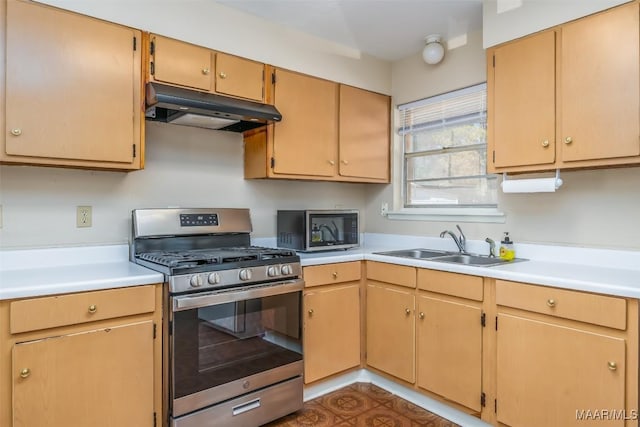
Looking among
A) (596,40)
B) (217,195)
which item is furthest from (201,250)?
(596,40)

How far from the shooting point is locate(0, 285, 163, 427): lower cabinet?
58.0 inches

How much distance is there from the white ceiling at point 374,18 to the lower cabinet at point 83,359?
182 centimetres

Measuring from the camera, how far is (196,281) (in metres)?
1.83

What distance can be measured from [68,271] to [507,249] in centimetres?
Answer: 239

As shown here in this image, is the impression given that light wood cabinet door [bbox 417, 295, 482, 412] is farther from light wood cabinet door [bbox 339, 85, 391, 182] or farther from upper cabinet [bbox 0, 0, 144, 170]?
upper cabinet [bbox 0, 0, 144, 170]

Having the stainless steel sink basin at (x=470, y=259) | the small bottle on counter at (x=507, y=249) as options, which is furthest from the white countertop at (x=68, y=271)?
the small bottle on counter at (x=507, y=249)

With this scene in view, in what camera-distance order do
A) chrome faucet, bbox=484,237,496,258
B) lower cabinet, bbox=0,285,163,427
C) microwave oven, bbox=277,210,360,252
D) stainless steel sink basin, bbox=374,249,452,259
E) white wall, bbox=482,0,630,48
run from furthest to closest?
stainless steel sink basin, bbox=374,249,452,259, microwave oven, bbox=277,210,360,252, chrome faucet, bbox=484,237,496,258, white wall, bbox=482,0,630,48, lower cabinet, bbox=0,285,163,427

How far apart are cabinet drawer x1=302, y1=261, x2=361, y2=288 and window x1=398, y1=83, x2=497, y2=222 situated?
87 cm

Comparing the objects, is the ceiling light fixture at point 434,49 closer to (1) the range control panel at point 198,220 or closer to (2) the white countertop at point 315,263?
(2) the white countertop at point 315,263

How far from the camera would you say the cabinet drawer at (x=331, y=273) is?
93.9 inches

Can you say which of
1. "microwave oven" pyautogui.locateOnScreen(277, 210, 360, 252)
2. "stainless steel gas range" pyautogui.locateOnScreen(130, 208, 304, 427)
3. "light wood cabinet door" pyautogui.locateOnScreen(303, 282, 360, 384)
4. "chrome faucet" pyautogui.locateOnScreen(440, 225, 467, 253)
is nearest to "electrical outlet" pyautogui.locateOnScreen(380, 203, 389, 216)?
"microwave oven" pyautogui.locateOnScreen(277, 210, 360, 252)

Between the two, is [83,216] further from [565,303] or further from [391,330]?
[565,303]

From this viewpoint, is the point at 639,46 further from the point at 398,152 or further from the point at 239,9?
the point at 239,9

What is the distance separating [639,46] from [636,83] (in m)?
0.16
